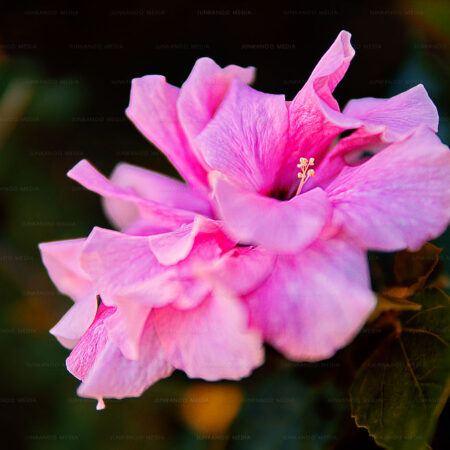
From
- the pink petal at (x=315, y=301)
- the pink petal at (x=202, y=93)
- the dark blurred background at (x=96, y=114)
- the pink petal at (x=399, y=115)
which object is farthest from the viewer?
the dark blurred background at (x=96, y=114)

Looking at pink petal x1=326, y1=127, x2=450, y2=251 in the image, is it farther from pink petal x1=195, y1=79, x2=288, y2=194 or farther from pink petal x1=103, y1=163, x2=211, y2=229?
pink petal x1=103, y1=163, x2=211, y2=229

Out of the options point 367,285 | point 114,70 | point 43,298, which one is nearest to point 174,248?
point 367,285

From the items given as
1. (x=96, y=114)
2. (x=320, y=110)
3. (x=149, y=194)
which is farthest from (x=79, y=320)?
(x=96, y=114)

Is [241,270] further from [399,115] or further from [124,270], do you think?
[399,115]

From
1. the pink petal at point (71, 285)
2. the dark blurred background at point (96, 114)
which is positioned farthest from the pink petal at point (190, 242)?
the dark blurred background at point (96, 114)

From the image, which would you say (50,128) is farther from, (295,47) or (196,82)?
(196,82)

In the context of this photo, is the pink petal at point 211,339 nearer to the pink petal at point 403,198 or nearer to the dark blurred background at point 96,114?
the pink petal at point 403,198
